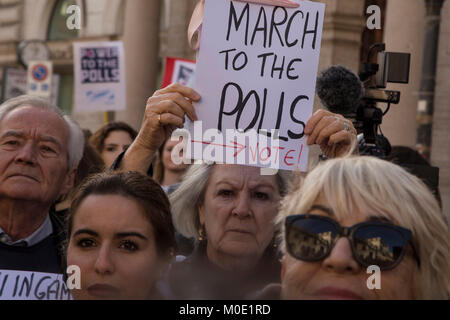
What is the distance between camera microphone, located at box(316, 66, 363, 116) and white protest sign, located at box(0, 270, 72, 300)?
1572 mm

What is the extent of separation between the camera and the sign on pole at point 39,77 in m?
11.6

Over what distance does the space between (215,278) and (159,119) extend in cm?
59

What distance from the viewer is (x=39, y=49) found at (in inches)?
636

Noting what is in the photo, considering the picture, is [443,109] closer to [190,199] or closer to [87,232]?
[190,199]

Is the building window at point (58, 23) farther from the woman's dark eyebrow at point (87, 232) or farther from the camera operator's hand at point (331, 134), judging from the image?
the woman's dark eyebrow at point (87, 232)

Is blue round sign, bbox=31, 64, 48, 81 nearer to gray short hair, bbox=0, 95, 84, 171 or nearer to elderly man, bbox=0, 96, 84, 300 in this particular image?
gray short hair, bbox=0, 95, 84, 171

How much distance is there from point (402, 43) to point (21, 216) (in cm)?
604

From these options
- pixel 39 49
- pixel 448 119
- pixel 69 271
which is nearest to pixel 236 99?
pixel 69 271

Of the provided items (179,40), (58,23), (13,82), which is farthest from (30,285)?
(58,23)

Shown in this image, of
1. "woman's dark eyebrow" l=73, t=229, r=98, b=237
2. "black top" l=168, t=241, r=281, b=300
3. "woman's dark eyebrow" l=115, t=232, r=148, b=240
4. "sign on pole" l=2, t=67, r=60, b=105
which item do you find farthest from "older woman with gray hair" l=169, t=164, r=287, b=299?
"sign on pole" l=2, t=67, r=60, b=105

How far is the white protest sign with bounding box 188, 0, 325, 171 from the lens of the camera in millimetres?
2619

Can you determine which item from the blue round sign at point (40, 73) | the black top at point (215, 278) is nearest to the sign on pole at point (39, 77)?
the blue round sign at point (40, 73)

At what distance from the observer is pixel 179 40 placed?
1462 centimetres
